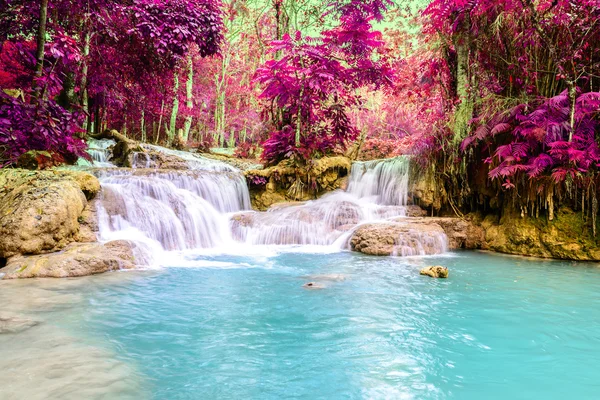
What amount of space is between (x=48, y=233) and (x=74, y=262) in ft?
2.48

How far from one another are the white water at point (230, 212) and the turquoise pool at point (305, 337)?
Result: 196 cm

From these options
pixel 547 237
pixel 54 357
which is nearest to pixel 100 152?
pixel 54 357

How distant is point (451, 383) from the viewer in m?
2.26

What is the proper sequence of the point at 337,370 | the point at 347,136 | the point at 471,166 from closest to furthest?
the point at 337,370, the point at 471,166, the point at 347,136

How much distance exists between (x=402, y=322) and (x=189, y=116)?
18.0 m

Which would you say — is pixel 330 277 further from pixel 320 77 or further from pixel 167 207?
pixel 320 77

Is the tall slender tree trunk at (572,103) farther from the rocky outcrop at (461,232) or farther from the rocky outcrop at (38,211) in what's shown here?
the rocky outcrop at (38,211)

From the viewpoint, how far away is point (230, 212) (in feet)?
30.9

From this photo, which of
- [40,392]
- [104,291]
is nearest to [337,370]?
[40,392]

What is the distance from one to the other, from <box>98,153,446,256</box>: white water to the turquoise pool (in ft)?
6.42

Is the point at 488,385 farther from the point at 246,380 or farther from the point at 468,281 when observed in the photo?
the point at 468,281

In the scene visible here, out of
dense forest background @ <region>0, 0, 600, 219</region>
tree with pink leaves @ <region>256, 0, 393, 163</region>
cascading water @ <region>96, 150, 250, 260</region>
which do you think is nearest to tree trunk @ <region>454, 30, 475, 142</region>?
dense forest background @ <region>0, 0, 600, 219</region>

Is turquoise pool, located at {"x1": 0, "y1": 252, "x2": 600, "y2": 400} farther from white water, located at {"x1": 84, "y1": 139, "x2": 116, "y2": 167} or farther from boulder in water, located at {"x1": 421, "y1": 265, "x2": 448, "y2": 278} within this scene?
white water, located at {"x1": 84, "y1": 139, "x2": 116, "y2": 167}

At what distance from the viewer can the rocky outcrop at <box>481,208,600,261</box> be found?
6465 millimetres
